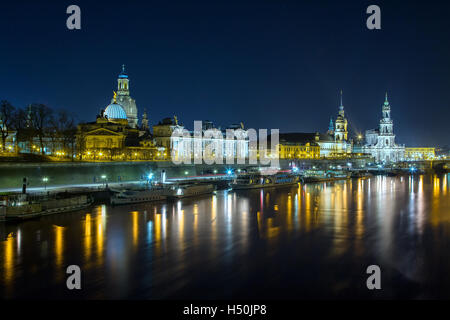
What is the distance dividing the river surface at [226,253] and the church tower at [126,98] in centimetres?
5469

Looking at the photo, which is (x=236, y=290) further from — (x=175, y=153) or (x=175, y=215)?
(x=175, y=153)

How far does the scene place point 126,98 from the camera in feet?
275

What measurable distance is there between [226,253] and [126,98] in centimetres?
7012

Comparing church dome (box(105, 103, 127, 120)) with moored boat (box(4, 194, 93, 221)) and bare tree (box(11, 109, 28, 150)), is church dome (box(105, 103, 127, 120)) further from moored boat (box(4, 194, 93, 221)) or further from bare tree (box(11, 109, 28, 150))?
moored boat (box(4, 194, 93, 221))

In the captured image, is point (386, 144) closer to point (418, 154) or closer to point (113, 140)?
point (418, 154)

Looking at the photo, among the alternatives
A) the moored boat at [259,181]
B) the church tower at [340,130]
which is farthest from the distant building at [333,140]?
the moored boat at [259,181]

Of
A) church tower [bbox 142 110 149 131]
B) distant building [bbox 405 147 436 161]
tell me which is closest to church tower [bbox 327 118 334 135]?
distant building [bbox 405 147 436 161]

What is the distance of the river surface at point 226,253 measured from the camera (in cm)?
1466

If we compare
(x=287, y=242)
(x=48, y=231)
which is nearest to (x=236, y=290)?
(x=287, y=242)

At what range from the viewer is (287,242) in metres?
21.2

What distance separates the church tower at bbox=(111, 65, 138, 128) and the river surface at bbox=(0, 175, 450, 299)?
54693mm

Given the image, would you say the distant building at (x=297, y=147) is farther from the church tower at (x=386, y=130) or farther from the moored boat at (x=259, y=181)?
the moored boat at (x=259, y=181)

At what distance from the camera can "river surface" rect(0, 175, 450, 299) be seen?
1466cm
